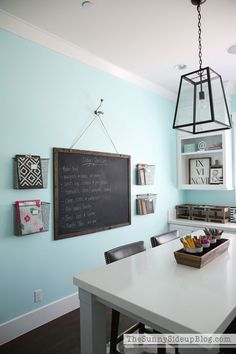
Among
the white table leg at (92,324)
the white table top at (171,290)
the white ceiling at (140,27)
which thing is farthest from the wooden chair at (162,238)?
the white ceiling at (140,27)

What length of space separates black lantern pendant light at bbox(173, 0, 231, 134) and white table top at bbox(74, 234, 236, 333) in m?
0.96

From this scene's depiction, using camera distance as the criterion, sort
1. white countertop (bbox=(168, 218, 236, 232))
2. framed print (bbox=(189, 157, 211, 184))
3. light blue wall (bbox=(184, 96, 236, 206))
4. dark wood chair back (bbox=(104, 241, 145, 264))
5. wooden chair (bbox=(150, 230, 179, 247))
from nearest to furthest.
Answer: dark wood chair back (bbox=(104, 241, 145, 264))
wooden chair (bbox=(150, 230, 179, 247))
white countertop (bbox=(168, 218, 236, 232))
light blue wall (bbox=(184, 96, 236, 206))
framed print (bbox=(189, 157, 211, 184))

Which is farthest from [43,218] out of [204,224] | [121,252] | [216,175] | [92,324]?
[216,175]

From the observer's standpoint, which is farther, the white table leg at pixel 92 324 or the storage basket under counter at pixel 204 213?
the storage basket under counter at pixel 204 213

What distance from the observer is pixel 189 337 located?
0.91 meters

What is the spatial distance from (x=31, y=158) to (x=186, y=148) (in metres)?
2.72

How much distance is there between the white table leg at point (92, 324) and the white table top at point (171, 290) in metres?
0.08

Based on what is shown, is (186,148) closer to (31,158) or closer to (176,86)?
(176,86)

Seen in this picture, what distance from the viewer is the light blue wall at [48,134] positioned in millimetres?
2146

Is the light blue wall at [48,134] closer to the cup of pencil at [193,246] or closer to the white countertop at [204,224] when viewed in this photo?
the white countertop at [204,224]

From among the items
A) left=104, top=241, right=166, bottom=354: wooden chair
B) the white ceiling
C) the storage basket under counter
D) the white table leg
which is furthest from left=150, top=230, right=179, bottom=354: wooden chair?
the white ceiling

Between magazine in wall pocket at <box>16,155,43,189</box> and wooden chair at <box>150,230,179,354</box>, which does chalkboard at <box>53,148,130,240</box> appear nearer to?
magazine in wall pocket at <box>16,155,43,189</box>

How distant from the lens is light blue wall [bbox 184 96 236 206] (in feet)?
12.5

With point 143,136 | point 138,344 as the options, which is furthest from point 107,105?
point 138,344
